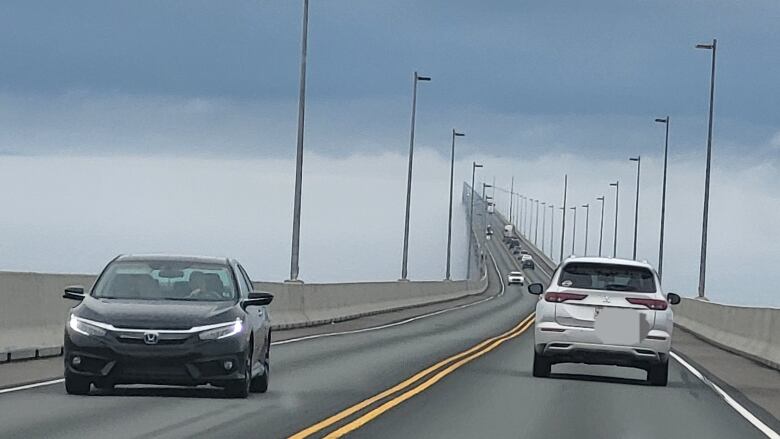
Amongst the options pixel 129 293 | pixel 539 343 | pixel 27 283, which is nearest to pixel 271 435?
pixel 129 293

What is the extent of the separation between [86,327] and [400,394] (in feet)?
13.3

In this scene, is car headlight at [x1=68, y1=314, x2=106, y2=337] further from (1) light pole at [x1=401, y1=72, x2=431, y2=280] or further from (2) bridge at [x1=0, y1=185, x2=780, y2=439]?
(1) light pole at [x1=401, y1=72, x2=431, y2=280]

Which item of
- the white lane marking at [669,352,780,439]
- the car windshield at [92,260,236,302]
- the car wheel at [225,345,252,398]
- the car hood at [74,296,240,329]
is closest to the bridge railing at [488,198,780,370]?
the white lane marking at [669,352,780,439]

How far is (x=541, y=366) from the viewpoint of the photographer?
79.5 ft

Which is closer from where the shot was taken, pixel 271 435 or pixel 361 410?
pixel 271 435

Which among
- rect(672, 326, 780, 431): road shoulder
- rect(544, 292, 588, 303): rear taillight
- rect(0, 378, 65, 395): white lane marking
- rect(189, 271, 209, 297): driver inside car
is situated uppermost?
rect(189, 271, 209, 297): driver inside car

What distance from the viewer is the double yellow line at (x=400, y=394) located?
15.2 meters

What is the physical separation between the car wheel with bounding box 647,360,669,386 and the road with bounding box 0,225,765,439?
365mm

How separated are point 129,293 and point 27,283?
6.34 m

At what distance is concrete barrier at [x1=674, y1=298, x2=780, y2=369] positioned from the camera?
32781 millimetres

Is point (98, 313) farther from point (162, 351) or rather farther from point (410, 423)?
point (410, 423)

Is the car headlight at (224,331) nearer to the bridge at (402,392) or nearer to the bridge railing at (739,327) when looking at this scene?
the bridge at (402,392)

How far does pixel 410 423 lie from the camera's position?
16.2 metres

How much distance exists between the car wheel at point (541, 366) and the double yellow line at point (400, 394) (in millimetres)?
1289
